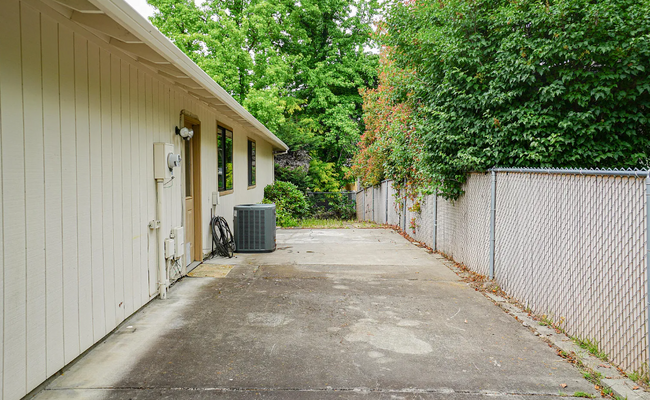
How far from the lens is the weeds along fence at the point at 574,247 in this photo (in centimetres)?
309

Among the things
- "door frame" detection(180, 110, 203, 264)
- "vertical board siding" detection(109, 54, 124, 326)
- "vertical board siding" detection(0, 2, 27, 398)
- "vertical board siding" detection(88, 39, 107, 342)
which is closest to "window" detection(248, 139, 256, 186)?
"door frame" detection(180, 110, 203, 264)

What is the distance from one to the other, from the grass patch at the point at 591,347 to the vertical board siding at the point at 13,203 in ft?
13.8

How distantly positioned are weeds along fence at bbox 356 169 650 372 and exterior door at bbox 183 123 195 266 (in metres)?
4.54

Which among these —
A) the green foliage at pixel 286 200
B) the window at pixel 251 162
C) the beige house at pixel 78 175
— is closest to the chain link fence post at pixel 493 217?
the beige house at pixel 78 175

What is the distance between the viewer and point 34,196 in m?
2.82

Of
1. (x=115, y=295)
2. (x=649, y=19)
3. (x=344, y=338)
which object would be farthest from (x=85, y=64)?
(x=649, y=19)

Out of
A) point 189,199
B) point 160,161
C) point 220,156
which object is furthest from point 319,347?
point 220,156

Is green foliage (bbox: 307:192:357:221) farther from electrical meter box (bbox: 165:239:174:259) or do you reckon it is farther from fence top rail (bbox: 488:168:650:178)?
fence top rail (bbox: 488:168:650:178)

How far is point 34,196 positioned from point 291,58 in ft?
61.1

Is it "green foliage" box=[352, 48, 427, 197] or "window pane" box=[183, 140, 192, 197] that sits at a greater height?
"green foliage" box=[352, 48, 427, 197]

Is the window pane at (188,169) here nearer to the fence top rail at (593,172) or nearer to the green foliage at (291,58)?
the fence top rail at (593,172)

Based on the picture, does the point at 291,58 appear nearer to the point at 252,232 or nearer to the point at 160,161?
the point at 252,232

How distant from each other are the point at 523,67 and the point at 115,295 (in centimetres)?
538

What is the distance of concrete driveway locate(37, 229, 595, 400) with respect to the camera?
2.94 metres
